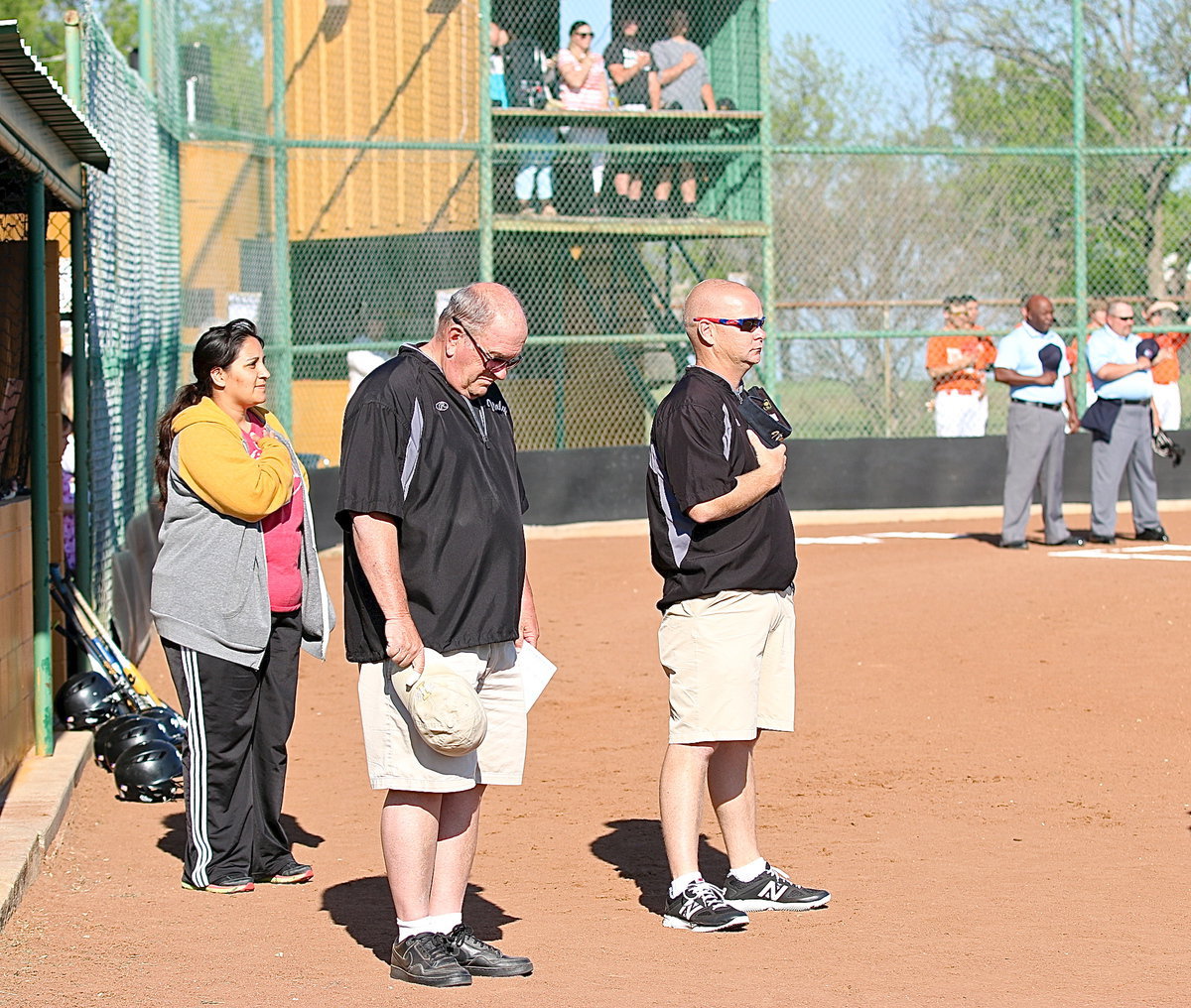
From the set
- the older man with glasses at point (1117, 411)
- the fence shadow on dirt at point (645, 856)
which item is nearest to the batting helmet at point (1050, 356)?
the older man with glasses at point (1117, 411)

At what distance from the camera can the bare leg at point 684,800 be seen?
538 centimetres

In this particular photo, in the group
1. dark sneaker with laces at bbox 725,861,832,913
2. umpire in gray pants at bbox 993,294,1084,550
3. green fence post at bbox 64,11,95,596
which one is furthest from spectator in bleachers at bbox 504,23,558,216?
dark sneaker with laces at bbox 725,861,832,913

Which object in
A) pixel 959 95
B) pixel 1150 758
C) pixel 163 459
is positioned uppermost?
pixel 959 95

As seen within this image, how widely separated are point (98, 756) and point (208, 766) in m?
1.72

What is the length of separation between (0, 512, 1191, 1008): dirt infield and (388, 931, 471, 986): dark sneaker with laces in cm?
6

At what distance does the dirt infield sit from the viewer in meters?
4.82

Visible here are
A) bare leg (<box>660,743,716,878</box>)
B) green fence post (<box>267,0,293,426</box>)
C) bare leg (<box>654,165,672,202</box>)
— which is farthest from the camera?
bare leg (<box>654,165,672,202</box>)

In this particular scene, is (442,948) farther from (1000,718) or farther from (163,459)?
(1000,718)

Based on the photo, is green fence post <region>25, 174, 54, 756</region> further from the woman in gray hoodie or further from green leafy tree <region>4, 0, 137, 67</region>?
green leafy tree <region>4, 0, 137, 67</region>

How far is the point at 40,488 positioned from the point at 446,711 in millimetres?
3589

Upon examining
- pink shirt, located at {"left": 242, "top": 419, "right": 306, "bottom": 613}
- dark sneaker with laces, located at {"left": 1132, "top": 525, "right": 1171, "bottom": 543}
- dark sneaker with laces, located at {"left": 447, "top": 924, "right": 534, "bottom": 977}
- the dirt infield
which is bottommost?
the dirt infield

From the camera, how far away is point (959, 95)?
20.8m

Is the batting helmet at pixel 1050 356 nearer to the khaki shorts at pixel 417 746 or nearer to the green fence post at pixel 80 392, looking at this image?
the green fence post at pixel 80 392

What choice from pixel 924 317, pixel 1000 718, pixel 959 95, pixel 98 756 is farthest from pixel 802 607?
pixel 959 95
